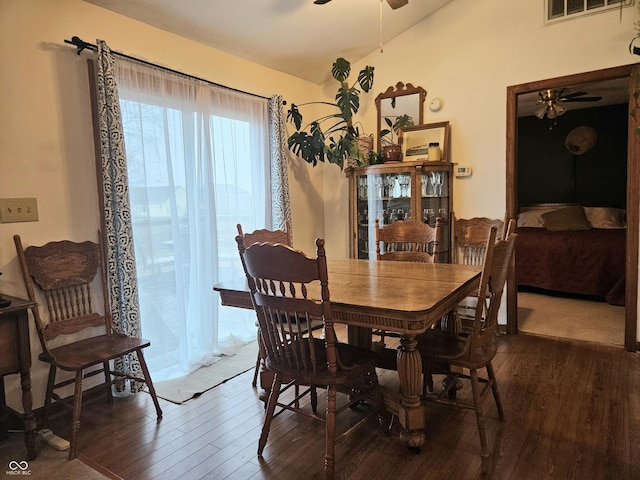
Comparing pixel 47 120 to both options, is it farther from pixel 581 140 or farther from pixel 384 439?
pixel 581 140

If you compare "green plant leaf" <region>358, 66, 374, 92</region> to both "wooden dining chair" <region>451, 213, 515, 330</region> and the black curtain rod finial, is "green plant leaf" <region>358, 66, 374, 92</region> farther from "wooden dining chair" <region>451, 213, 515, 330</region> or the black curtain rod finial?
the black curtain rod finial

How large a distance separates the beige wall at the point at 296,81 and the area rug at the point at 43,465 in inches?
12.2

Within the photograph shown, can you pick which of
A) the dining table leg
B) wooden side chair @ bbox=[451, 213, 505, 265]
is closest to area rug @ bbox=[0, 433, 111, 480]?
the dining table leg

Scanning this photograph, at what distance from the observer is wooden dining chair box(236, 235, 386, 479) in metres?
1.65

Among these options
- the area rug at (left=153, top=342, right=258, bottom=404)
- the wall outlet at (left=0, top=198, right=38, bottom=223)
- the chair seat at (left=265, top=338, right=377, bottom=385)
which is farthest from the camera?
the area rug at (left=153, top=342, right=258, bottom=404)

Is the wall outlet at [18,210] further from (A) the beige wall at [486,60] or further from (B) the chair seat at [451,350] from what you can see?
(A) the beige wall at [486,60]

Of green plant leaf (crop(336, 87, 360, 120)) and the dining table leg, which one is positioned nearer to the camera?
the dining table leg

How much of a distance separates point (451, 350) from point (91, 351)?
1.85 metres

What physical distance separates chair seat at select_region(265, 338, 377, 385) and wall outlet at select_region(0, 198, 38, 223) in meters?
1.54

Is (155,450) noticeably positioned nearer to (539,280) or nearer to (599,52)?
(599,52)

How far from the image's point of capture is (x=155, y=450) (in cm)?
205

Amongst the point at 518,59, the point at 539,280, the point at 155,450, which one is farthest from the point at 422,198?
the point at 155,450

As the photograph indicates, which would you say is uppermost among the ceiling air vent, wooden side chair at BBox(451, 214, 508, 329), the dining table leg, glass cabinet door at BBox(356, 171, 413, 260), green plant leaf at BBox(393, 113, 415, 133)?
the ceiling air vent

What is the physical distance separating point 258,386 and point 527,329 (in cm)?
246
